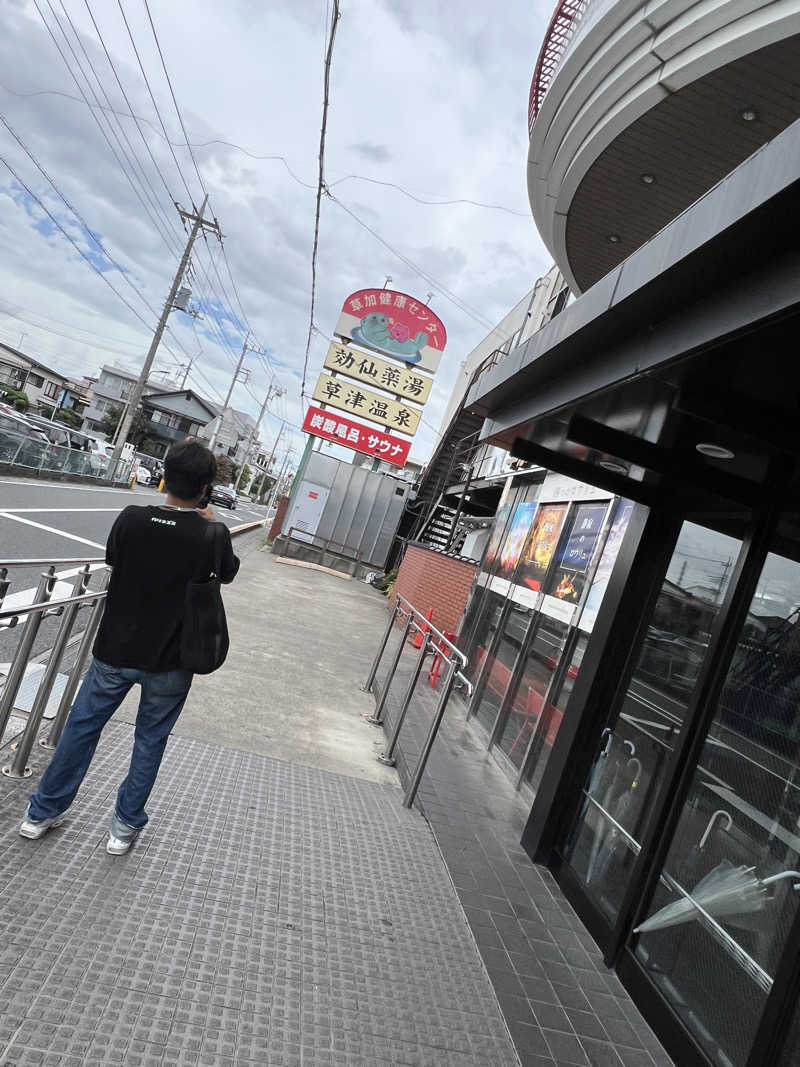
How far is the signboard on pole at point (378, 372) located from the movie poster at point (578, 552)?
61.7 ft

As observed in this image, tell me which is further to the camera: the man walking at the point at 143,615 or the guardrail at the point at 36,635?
the guardrail at the point at 36,635

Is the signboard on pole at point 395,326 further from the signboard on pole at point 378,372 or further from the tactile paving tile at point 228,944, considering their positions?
the tactile paving tile at point 228,944

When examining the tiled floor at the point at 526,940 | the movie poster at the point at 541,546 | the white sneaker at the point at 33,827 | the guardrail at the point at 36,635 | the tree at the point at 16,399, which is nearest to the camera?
the tiled floor at the point at 526,940

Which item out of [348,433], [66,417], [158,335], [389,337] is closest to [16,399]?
[66,417]

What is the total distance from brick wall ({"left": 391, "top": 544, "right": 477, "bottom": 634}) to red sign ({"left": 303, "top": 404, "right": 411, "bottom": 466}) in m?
10.4

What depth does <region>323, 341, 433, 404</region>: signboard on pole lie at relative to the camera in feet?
84.2

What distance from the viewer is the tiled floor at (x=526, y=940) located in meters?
3.16

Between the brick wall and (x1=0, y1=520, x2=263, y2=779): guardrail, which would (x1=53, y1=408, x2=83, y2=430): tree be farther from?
(x1=0, y1=520, x2=263, y2=779): guardrail

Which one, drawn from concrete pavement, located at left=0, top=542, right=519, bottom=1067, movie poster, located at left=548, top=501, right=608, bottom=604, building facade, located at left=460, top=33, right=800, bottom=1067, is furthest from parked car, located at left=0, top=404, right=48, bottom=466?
building facade, located at left=460, top=33, right=800, bottom=1067

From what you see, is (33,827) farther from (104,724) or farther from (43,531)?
(43,531)

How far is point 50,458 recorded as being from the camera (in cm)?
2508

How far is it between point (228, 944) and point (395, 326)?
24.5m

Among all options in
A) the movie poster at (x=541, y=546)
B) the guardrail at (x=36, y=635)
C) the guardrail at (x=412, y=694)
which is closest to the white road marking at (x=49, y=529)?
the guardrail at (x=412, y=694)

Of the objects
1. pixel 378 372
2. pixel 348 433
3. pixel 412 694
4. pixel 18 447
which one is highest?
pixel 378 372
